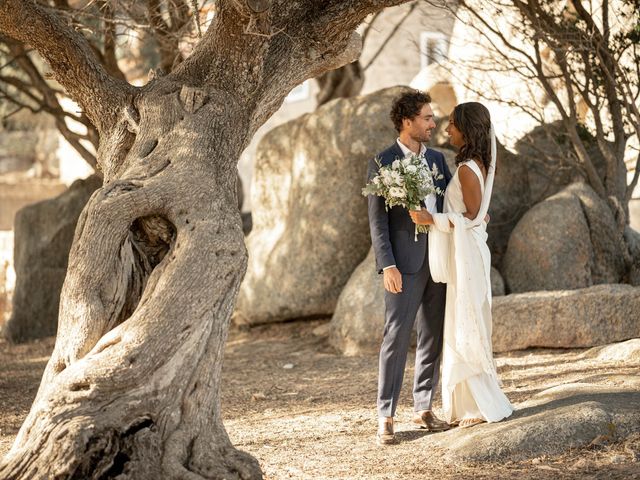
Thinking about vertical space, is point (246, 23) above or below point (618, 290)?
above

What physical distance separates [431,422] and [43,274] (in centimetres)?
791

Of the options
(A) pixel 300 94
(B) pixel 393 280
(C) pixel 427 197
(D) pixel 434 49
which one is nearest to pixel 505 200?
(D) pixel 434 49

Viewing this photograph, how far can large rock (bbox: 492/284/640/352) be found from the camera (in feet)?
27.9

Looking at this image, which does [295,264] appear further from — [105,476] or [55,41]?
[105,476]

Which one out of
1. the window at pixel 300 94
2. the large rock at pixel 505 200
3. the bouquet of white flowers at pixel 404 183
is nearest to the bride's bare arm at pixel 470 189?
the bouquet of white flowers at pixel 404 183

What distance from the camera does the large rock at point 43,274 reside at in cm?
1258

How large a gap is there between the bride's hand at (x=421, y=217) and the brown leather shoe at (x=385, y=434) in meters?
1.26

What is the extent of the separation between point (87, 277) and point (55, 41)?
6.32 feet

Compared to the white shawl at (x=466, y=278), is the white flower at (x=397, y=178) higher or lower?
higher

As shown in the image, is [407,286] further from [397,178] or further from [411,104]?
[411,104]

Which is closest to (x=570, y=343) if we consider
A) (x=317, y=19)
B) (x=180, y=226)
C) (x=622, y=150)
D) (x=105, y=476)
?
(x=622, y=150)

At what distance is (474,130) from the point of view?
5.82 metres

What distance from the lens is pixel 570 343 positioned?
8.66 m

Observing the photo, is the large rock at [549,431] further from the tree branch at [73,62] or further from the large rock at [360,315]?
the large rock at [360,315]
